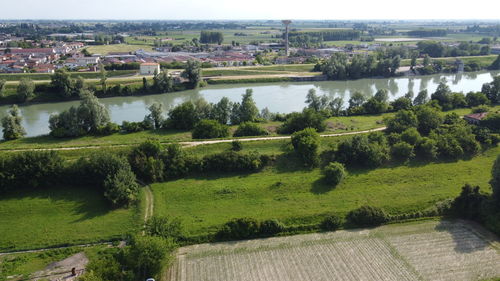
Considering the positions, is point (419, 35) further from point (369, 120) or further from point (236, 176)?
point (236, 176)

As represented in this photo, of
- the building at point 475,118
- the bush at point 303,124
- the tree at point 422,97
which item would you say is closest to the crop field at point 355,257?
the bush at point 303,124

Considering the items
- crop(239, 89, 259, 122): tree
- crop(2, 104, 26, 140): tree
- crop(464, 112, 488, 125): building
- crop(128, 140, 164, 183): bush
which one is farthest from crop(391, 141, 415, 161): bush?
crop(2, 104, 26, 140): tree

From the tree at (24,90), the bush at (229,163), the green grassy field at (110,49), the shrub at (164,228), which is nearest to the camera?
the shrub at (164,228)

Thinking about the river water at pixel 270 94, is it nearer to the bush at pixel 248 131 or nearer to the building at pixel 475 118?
the bush at pixel 248 131

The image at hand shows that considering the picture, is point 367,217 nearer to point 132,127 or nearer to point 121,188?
point 121,188

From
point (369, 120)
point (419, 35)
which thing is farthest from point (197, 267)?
point (419, 35)

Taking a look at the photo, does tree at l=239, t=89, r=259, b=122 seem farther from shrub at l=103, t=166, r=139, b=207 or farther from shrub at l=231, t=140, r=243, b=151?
shrub at l=103, t=166, r=139, b=207
